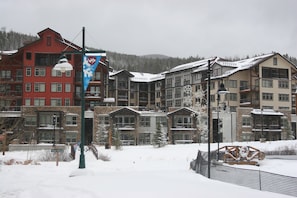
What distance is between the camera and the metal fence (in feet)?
40.0

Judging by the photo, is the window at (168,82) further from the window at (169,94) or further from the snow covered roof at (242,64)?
the snow covered roof at (242,64)

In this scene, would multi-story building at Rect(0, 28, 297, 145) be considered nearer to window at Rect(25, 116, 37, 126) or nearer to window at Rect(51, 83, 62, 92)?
window at Rect(51, 83, 62, 92)

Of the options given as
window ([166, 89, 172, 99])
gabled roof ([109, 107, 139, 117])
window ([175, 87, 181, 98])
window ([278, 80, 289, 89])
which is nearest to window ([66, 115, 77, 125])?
gabled roof ([109, 107, 139, 117])

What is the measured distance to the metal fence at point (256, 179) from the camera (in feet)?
40.0

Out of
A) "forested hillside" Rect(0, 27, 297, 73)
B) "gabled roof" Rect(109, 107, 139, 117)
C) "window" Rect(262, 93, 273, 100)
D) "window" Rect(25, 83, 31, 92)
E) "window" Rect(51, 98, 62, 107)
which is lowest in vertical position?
"gabled roof" Rect(109, 107, 139, 117)

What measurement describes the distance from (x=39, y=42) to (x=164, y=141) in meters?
30.9

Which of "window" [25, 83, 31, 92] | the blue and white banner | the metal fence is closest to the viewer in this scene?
the metal fence

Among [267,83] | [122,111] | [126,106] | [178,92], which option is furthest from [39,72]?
[267,83]

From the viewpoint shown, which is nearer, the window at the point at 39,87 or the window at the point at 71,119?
the window at the point at 71,119

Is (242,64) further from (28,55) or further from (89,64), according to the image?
(89,64)

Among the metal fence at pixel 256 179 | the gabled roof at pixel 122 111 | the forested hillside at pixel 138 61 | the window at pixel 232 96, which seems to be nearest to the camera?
the metal fence at pixel 256 179

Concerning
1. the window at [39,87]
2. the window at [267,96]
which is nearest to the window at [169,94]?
the window at [267,96]

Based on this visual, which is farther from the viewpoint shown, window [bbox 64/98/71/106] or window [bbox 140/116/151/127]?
window [bbox 64/98/71/106]

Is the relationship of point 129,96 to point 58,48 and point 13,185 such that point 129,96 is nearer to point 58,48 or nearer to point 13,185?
point 58,48
